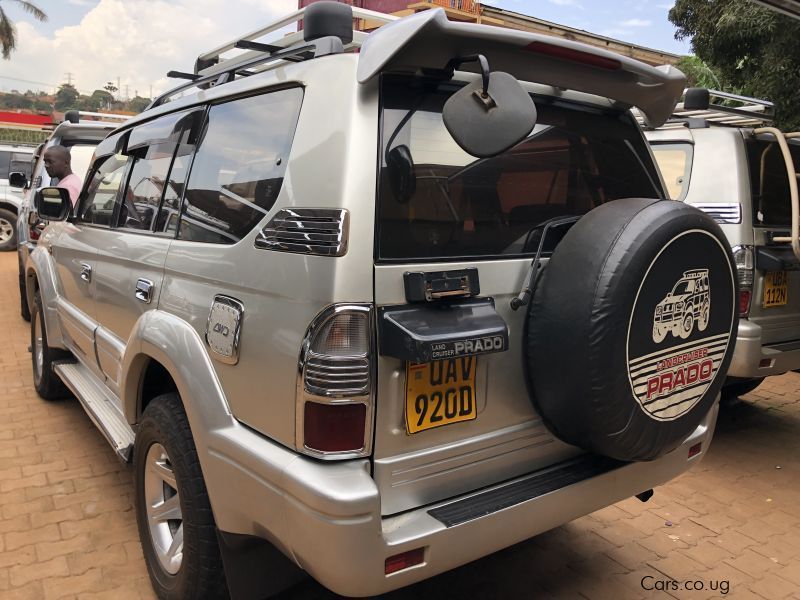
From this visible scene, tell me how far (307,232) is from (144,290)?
3.66 ft

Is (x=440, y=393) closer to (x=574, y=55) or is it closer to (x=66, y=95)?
(x=574, y=55)

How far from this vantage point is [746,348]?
151 inches

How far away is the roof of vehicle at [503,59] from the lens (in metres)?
1.78

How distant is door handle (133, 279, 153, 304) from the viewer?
2.57 metres

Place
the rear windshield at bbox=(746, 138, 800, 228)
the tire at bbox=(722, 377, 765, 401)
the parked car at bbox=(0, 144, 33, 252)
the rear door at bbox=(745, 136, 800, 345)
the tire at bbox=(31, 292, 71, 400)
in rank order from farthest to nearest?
the parked car at bbox=(0, 144, 33, 252)
the tire at bbox=(722, 377, 765, 401)
the tire at bbox=(31, 292, 71, 400)
the rear windshield at bbox=(746, 138, 800, 228)
the rear door at bbox=(745, 136, 800, 345)

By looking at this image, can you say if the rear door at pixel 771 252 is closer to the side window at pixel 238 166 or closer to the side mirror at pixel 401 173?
the side mirror at pixel 401 173

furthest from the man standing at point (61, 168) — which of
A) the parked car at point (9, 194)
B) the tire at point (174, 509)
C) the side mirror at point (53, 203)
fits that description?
the parked car at point (9, 194)

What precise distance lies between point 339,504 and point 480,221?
37.5 inches

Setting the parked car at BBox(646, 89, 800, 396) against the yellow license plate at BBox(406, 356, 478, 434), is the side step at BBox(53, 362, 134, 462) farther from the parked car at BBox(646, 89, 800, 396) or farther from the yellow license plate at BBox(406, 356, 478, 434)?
the parked car at BBox(646, 89, 800, 396)

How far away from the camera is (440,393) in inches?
74.4

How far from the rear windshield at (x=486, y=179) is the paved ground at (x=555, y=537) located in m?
1.54

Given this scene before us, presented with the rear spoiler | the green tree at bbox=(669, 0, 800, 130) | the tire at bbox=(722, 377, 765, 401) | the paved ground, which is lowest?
the paved ground

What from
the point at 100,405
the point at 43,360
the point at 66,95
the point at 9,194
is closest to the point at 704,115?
the point at 100,405

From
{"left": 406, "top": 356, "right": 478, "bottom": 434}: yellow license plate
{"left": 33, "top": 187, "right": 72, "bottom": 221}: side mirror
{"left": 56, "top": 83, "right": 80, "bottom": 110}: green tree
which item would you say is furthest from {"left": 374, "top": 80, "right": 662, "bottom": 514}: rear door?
{"left": 56, "top": 83, "right": 80, "bottom": 110}: green tree
